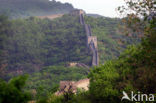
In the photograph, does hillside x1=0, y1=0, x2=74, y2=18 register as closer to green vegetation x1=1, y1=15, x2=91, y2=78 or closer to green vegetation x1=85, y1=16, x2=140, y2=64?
green vegetation x1=1, y1=15, x2=91, y2=78

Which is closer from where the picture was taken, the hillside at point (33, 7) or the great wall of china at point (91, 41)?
the great wall of china at point (91, 41)

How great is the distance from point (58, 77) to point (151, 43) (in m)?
24.7

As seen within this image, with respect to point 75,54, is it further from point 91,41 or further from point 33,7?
point 33,7

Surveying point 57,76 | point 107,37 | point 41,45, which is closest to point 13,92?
point 57,76

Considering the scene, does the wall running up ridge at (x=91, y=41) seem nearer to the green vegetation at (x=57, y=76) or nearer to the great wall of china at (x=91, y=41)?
the great wall of china at (x=91, y=41)

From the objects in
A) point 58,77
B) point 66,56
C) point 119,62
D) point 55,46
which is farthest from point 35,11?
point 119,62

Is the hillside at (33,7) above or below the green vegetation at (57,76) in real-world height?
above

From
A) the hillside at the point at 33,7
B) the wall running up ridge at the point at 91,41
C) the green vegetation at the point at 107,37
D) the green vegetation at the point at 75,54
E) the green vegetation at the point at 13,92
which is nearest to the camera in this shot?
the green vegetation at the point at 13,92

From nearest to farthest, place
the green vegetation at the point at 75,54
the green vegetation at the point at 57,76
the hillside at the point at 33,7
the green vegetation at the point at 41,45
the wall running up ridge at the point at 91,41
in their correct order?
the green vegetation at the point at 75,54 → the green vegetation at the point at 57,76 → the wall running up ridge at the point at 91,41 → the green vegetation at the point at 41,45 → the hillside at the point at 33,7

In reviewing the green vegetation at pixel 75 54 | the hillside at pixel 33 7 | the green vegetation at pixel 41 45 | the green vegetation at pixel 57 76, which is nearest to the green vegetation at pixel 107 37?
the green vegetation at pixel 75 54

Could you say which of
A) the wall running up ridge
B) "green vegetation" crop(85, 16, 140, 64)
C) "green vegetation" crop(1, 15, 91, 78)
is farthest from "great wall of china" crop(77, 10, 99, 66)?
"green vegetation" crop(1, 15, 91, 78)

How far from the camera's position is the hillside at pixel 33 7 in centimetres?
8194

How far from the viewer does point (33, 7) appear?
278 feet

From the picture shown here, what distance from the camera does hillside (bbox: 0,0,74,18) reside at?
8194cm
